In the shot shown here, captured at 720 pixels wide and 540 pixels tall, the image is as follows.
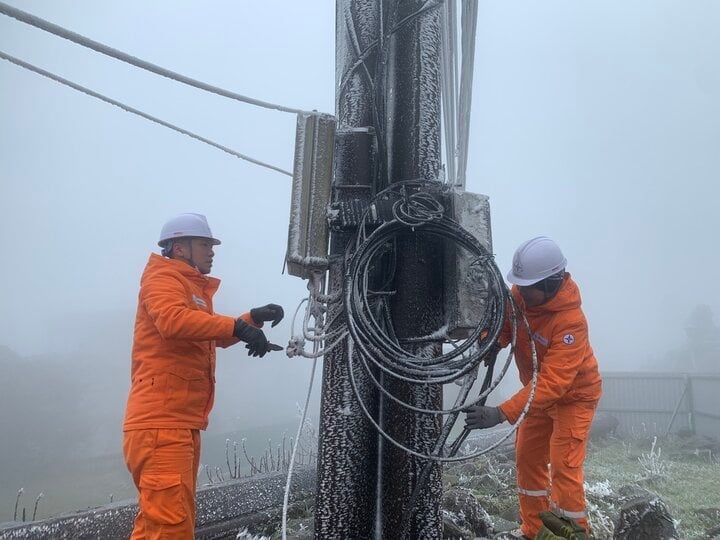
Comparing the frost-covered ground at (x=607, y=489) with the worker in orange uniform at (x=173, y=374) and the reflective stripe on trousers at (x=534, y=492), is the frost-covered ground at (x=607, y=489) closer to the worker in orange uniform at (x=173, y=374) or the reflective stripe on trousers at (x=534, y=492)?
the reflective stripe on trousers at (x=534, y=492)

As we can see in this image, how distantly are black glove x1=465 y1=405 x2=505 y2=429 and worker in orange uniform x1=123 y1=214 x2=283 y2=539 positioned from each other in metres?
1.27

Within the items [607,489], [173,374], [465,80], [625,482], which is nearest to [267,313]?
[173,374]

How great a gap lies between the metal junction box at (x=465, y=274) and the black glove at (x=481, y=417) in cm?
45

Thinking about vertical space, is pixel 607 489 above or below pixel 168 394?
below

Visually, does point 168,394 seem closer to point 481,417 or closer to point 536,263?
point 481,417

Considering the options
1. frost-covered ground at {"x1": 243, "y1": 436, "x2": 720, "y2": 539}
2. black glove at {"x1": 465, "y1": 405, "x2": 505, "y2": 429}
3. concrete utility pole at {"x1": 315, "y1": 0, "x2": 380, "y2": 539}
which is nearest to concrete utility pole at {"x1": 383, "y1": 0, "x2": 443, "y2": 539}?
concrete utility pole at {"x1": 315, "y1": 0, "x2": 380, "y2": 539}

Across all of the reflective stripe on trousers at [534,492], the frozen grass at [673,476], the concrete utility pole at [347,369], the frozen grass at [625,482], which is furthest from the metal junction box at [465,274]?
the frozen grass at [673,476]

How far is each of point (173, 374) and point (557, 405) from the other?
107 inches

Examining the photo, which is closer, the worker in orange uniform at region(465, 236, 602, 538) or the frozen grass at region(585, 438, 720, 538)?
the worker in orange uniform at region(465, 236, 602, 538)

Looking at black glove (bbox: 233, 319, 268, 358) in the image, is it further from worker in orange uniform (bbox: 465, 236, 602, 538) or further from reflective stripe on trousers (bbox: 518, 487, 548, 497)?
reflective stripe on trousers (bbox: 518, 487, 548, 497)

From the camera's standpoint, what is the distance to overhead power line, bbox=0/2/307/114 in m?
2.49

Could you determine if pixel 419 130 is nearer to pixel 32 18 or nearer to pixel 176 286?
pixel 176 286

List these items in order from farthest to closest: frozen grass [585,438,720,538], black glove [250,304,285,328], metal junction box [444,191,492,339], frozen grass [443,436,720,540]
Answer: frozen grass [585,438,720,538] → frozen grass [443,436,720,540] → black glove [250,304,285,328] → metal junction box [444,191,492,339]

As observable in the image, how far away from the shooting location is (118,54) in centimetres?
296
